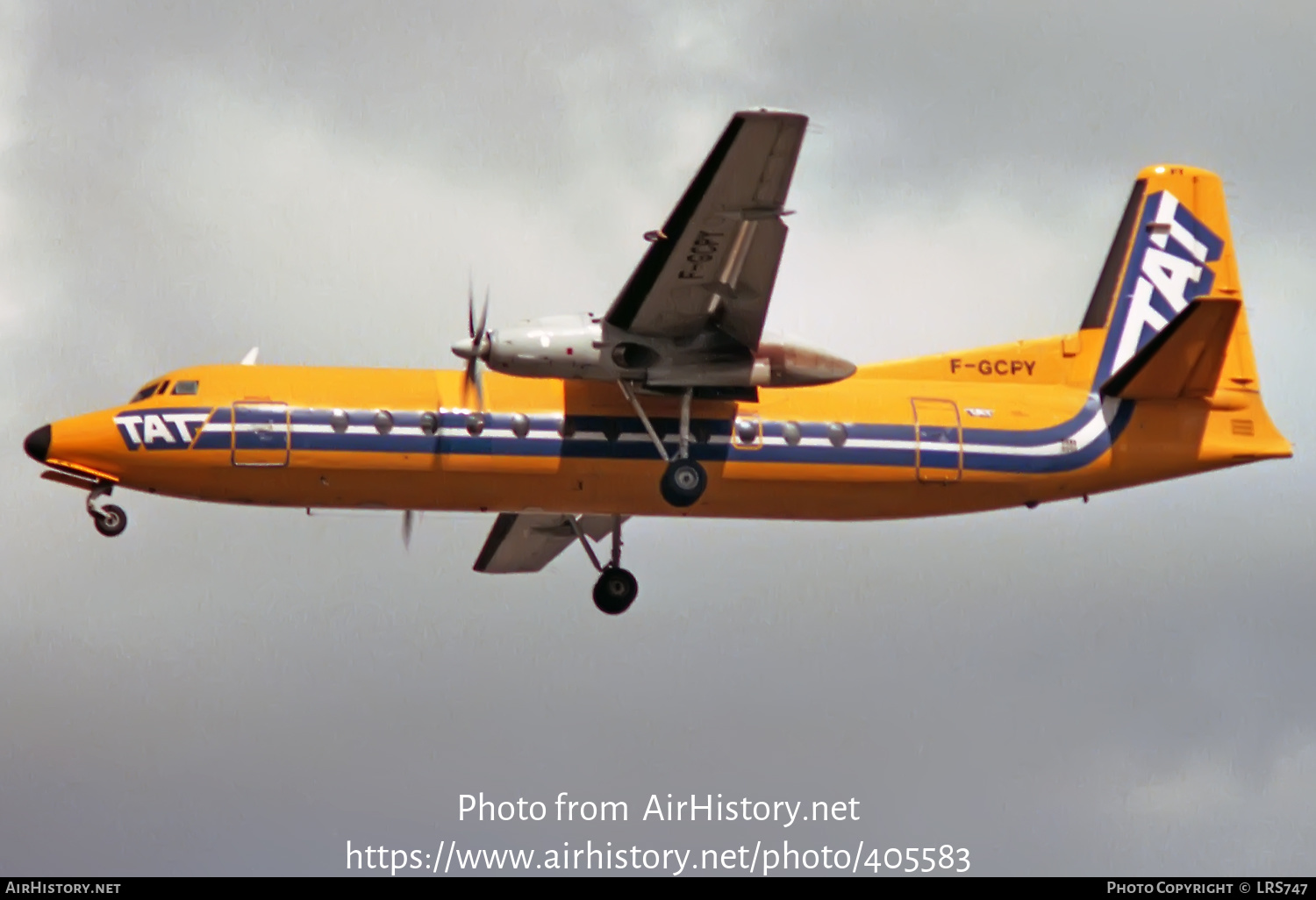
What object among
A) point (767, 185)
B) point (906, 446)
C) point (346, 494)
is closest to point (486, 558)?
point (346, 494)

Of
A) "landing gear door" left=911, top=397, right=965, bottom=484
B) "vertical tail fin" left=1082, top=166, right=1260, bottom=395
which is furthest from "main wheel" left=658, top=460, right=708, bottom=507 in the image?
"vertical tail fin" left=1082, top=166, right=1260, bottom=395

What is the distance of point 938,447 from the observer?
27.4 m

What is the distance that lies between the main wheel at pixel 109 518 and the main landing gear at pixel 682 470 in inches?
255

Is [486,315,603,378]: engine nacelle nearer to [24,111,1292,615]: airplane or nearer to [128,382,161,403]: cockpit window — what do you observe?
[24,111,1292,615]: airplane

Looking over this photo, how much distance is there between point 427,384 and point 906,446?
20.4 feet

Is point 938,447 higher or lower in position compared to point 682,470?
higher

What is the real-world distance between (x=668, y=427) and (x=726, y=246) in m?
3.15

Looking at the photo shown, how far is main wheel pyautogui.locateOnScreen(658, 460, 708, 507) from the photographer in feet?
87.2

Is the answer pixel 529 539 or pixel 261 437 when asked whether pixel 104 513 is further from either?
pixel 529 539

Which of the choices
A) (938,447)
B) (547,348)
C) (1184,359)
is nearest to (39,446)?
(547,348)

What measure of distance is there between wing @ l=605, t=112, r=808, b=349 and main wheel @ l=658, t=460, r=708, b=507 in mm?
1657

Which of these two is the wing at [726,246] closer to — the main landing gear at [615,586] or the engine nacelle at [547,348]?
the engine nacelle at [547,348]

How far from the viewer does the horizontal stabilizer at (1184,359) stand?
2694 centimetres

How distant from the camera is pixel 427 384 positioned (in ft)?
88.2
